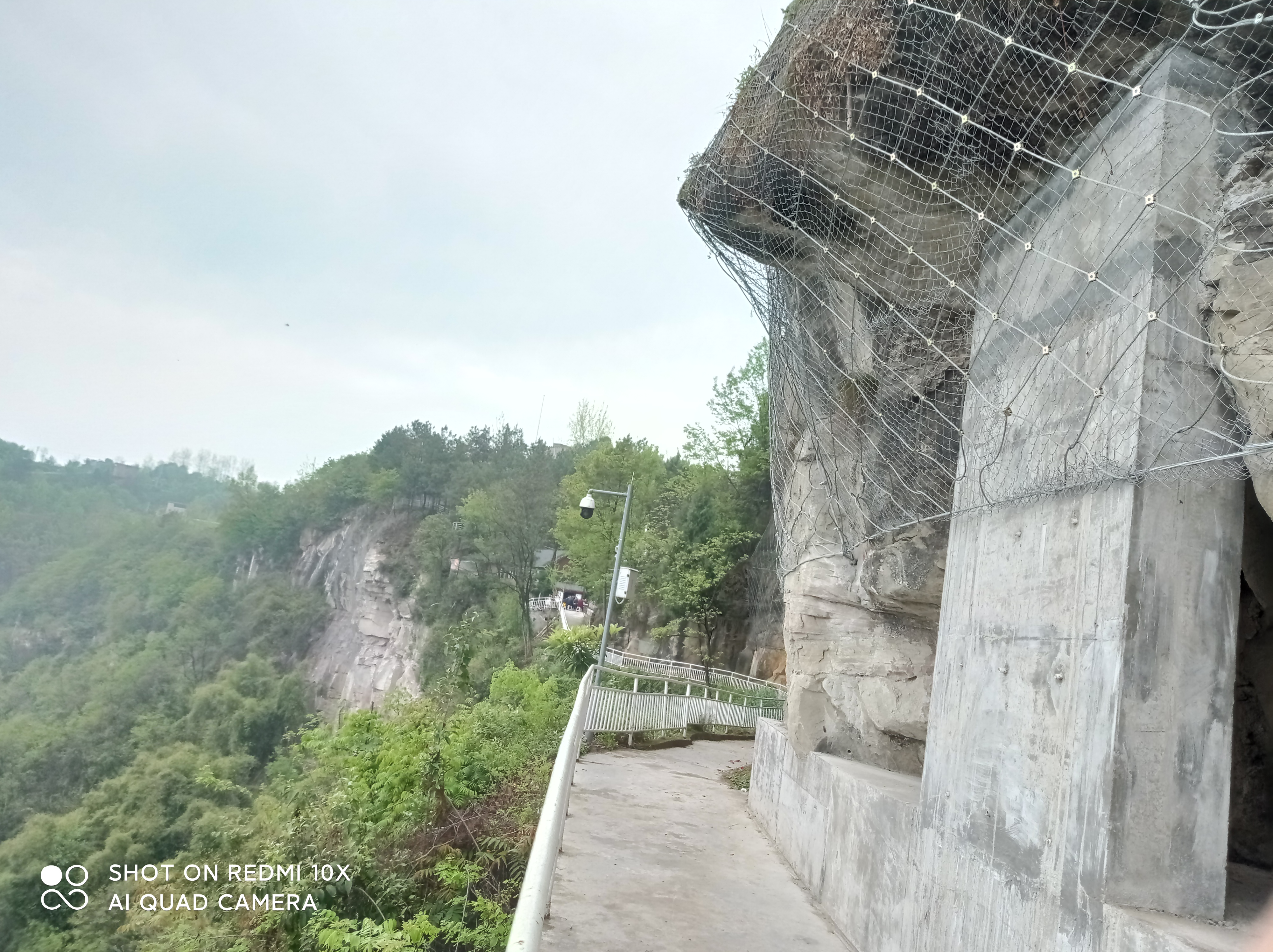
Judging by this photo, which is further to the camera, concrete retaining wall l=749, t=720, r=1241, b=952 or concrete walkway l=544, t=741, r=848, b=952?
concrete walkway l=544, t=741, r=848, b=952

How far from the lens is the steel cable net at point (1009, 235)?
3205 mm

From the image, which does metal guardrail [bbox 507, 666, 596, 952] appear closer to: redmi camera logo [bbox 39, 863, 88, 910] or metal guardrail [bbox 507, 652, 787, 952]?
metal guardrail [bbox 507, 652, 787, 952]

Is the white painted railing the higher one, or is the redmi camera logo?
the white painted railing

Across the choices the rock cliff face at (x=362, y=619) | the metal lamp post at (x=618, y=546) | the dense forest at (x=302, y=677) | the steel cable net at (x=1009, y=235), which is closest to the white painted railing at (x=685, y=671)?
the dense forest at (x=302, y=677)

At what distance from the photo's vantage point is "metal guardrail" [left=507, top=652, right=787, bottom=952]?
2.62 m

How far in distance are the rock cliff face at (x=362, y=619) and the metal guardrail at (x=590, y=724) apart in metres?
27.4

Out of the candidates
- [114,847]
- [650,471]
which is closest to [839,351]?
[114,847]

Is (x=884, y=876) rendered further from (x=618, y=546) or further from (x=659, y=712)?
(x=618, y=546)

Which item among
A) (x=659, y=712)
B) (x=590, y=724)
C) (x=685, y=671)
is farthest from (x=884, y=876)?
(x=685, y=671)

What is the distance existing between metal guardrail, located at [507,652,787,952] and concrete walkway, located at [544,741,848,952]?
0.91 feet

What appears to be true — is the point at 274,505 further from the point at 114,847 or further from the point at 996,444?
the point at 996,444

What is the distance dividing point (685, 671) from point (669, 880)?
22.3 meters

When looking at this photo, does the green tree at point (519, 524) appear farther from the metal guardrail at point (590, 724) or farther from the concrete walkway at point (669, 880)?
the concrete walkway at point (669, 880)

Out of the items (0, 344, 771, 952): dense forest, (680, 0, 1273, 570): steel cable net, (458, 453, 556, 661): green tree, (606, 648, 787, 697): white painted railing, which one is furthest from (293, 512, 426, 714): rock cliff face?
(680, 0, 1273, 570): steel cable net
